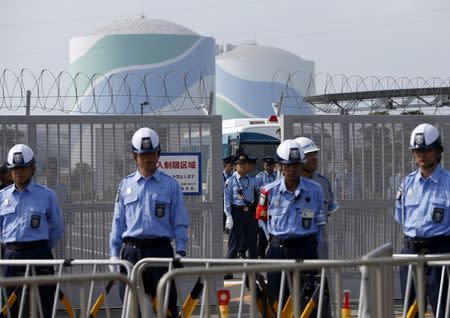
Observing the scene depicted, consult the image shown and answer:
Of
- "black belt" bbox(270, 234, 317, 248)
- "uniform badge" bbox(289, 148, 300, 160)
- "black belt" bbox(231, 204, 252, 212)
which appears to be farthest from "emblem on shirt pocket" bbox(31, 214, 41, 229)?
"black belt" bbox(231, 204, 252, 212)

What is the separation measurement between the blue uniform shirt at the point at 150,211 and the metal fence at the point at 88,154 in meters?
4.00

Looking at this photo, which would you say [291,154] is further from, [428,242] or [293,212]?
[428,242]

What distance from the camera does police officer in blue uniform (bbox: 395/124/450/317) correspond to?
990 cm

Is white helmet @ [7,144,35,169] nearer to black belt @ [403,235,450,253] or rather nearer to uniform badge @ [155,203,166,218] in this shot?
uniform badge @ [155,203,166,218]

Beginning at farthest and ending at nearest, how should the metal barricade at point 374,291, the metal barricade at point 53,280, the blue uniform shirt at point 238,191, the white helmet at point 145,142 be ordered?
the blue uniform shirt at point 238,191 < the white helmet at point 145,142 < the metal barricade at point 374,291 < the metal barricade at point 53,280

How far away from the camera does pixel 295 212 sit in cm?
1071

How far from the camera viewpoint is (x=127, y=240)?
10.4 m

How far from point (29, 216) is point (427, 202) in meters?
3.38

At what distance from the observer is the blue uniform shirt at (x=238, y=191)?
65.7 ft

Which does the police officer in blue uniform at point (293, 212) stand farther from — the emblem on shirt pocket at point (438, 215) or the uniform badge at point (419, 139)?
the emblem on shirt pocket at point (438, 215)

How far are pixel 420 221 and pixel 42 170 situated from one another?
5733 millimetres

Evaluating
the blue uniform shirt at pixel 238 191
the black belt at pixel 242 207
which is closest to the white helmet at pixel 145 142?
the blue uniform shirt at pixel 238 191

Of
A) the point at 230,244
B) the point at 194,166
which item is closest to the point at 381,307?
the point at 194,166

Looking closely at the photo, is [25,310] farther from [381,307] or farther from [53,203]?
[381,307]
